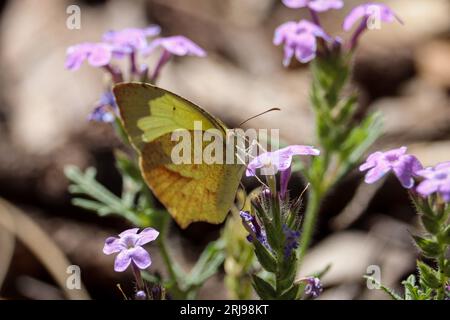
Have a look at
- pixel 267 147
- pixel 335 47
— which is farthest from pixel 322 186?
pixel 335 47

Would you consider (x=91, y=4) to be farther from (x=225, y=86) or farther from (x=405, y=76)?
(x=405, y=76)

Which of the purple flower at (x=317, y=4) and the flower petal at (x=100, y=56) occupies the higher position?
the purple flower at (x=317, y=4)

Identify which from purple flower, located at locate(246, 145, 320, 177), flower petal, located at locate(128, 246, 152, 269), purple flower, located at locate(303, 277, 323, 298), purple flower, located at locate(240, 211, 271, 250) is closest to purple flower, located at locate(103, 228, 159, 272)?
flower petal, located at locate(128, 246, 152, 269)

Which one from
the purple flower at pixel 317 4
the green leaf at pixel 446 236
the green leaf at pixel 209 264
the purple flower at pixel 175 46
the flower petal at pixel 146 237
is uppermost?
the purple flower at pixel 317 4

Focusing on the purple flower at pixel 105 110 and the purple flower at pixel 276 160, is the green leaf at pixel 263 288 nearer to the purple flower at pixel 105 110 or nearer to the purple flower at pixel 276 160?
the purple flower at pixel 276 160

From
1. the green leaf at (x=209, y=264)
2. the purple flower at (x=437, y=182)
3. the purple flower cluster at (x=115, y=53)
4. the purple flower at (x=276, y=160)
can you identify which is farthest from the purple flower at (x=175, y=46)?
the purple flower at (x=437, y=182)

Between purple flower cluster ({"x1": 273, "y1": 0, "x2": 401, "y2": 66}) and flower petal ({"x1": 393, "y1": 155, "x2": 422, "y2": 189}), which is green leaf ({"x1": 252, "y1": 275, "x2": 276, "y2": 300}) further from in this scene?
purple flower cluster ({"x1": 273, "y1": 0, "x2": 401, "y2": 66})

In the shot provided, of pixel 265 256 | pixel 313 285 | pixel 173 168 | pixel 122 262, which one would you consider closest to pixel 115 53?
pixel 173 168
